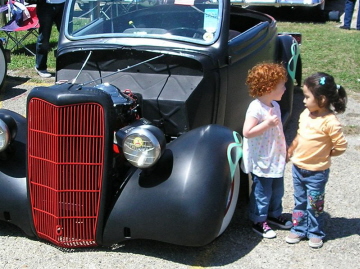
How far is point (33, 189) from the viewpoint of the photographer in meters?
3.39

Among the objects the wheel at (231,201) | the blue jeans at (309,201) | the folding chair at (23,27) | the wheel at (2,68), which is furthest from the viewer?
the folding chair at (23,27)

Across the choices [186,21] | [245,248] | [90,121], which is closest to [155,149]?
[90,121]

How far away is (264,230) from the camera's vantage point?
3.64 metres

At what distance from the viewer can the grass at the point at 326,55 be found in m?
7.93

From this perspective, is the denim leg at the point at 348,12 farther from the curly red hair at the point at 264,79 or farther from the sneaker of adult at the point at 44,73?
the curly red hair at the point at 264,79

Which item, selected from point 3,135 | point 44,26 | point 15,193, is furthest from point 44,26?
point 15,193

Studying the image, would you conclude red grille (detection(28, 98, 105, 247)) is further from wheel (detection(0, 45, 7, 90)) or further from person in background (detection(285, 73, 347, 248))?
wheel (detection(0, 45, 7, 90))

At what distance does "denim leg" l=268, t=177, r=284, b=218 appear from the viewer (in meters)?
3.65

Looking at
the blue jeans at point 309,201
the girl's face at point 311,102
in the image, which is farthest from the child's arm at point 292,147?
the girl's face at point 311,102

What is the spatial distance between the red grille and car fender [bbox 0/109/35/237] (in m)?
0.09

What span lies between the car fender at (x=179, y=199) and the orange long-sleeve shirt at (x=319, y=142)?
47cm

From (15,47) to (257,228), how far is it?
747 centimetres

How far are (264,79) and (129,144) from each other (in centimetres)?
94

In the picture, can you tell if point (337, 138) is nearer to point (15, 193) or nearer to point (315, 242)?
point (315, 242)
